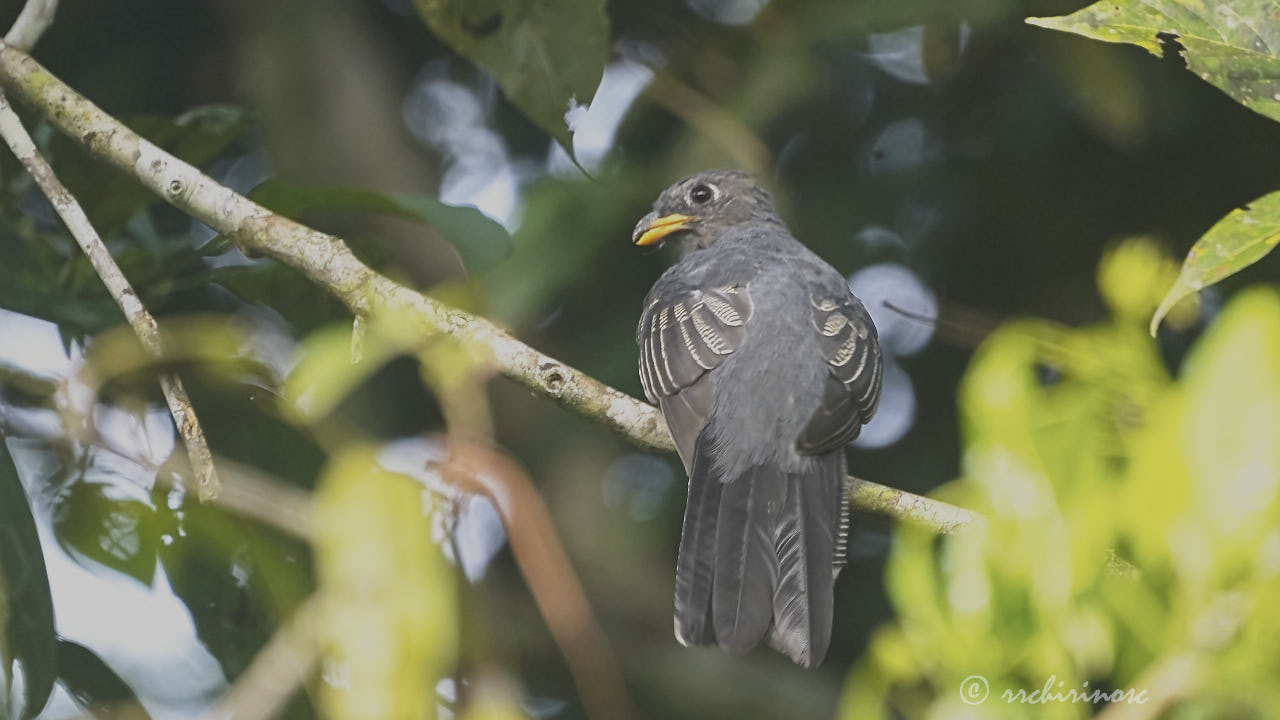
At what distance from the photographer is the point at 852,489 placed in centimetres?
351

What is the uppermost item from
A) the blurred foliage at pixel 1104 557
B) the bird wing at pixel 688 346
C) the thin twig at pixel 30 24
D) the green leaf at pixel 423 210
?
the blurred foliage at pixel 1104 557

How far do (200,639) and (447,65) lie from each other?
3544 mm

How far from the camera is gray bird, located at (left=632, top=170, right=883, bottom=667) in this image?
310 centimetres

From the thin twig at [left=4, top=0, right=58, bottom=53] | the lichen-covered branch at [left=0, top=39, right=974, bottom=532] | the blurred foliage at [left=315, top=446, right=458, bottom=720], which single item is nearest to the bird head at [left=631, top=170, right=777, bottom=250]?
the lichen-covered branch at [left=0, top=39, right=974, bottom=532]

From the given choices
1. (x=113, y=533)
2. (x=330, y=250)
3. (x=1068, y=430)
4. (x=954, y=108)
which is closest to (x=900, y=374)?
(x=954, y=108)

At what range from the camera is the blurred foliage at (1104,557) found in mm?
1203

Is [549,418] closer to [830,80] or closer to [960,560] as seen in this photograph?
[830,80]

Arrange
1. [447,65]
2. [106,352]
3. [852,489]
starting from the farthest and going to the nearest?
1. [447,65]
2. [852,489]
3. [106,352]

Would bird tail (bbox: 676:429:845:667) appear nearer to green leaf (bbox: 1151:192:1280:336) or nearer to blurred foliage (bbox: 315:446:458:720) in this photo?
green leaf (bbox: 1151:192:1280:336)

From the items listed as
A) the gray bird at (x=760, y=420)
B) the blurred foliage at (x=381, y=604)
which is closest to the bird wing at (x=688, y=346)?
the gray bird at (x=760, y=420)

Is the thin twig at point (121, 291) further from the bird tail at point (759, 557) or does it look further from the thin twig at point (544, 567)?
the bird tail at point (759, 557)

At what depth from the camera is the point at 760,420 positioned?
144 inches

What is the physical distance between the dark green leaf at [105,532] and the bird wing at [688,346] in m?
1.45

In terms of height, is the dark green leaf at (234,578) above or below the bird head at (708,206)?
above
